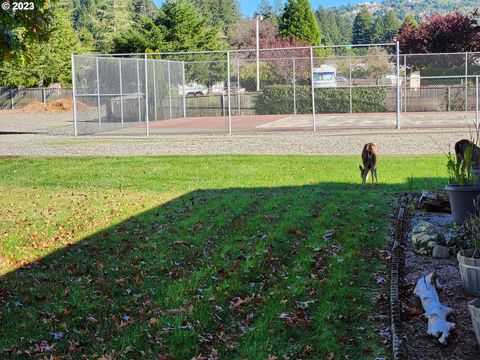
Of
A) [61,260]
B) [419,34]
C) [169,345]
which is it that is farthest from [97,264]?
[419,34]

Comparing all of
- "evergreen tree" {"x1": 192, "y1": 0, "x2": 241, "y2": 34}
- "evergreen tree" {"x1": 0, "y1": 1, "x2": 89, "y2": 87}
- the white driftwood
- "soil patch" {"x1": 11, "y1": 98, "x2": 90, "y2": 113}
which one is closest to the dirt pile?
"soil patch" {"x1": 11, "y1": 98, "x2": 90, "y2": 113}

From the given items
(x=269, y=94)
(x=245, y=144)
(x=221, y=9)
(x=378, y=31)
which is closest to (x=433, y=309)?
(x=245, y=144)

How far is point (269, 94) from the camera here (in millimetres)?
34438

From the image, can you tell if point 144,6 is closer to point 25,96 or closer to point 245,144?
point 25,96

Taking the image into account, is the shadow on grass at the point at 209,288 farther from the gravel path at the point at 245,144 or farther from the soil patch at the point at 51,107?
the soil patch at the point at 51,107

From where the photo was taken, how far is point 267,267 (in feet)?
23.2

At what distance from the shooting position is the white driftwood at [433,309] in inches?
196

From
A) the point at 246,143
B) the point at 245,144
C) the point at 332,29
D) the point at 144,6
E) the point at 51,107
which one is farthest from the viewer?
the point at 144,6

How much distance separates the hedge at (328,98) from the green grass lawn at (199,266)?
2014 centimetres

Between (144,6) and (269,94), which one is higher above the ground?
(144,6)

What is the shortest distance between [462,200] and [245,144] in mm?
12921

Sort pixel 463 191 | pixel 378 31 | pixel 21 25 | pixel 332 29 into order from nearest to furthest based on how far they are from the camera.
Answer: pixel 463 191 → pixel 21 25 → pixel 378 31 → pixel 332 29

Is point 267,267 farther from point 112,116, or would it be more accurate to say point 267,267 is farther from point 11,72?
point 11,72

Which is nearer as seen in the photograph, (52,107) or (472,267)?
(472,267)
